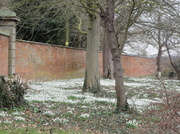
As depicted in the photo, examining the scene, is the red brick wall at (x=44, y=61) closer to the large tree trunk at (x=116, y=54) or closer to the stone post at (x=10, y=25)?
the stone post at (x=10, y=25)

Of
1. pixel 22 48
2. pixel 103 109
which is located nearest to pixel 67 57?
pixel 22 48

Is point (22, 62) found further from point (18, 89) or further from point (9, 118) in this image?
point (9, 118)

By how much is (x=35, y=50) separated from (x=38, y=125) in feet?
46.9

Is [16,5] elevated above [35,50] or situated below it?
above

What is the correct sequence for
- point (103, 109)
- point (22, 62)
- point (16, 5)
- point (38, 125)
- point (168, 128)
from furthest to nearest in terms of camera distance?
point (22, 62) → point (16, 5) → point (103, 109) → point (38, 125) → point (168, 128)

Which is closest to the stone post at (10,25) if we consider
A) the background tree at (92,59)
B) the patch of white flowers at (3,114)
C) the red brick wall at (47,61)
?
the red brick wall at (47,61)

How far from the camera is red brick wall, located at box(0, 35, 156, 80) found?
18464 millimetres

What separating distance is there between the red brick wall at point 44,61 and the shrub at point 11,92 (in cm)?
713

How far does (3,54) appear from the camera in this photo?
1544 centimetres

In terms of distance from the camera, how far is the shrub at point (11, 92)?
319 inches

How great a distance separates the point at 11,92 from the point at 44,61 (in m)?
13.5

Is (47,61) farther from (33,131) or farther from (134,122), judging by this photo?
(33,131)

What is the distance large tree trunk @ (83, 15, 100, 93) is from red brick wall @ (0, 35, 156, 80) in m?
2.86

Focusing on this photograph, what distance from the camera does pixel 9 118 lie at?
7117 millimetres
